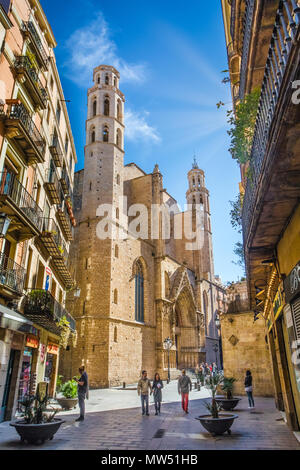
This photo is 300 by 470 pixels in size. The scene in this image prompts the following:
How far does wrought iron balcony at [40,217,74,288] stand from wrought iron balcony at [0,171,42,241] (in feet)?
6.37

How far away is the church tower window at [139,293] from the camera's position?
28650 millimetres

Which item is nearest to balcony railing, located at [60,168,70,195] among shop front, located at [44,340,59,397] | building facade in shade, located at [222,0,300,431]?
shop front, located at [44,340,59,397]

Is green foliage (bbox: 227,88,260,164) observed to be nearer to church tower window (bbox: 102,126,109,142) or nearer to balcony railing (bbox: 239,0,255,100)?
balcony railing (bbox: 239,0,255,100)

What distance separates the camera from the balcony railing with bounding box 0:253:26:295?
9.12 meters

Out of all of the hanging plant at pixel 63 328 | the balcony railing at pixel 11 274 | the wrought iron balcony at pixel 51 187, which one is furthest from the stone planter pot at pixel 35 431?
the wrought iron balcony at pixel 51 187

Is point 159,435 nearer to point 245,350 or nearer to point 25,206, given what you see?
point 25,206

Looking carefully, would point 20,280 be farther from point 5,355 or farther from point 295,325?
point 295,325

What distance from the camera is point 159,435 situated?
23.6 ft

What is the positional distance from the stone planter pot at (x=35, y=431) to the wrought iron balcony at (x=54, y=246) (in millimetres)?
7855

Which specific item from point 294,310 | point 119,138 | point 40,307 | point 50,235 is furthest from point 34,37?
point 119,138

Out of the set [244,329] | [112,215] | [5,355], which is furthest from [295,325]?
[112,215]

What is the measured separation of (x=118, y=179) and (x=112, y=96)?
9.03 metres

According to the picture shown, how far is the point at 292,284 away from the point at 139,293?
2438 centimetres

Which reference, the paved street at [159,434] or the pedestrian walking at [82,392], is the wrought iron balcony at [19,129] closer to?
the pedestrian walking at [82,392]
